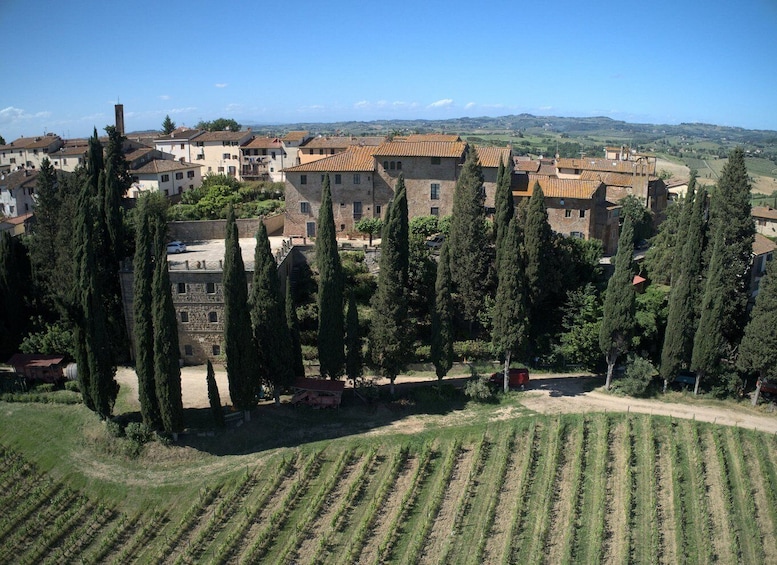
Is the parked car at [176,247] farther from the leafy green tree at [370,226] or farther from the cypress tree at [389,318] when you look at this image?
the cypress tree at [389,318]

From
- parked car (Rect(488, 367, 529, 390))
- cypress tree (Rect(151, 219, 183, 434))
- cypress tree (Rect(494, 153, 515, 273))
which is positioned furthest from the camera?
cypress tree (Rect(494, 153, 515, 273))

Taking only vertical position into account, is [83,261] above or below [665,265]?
above

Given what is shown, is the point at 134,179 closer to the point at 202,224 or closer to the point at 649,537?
the point at 202,224

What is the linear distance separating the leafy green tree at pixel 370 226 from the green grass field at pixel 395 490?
16945 millimetres

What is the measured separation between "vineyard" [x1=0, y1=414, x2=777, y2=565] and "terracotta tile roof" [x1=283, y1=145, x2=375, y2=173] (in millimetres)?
25248

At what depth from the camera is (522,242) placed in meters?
41.0

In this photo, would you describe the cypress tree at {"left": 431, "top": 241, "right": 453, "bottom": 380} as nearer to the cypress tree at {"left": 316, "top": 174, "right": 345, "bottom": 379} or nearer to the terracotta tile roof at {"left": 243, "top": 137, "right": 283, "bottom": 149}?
the cypress tree at {"left": 316, "top": 174, "right": 345, "bottom": 379}

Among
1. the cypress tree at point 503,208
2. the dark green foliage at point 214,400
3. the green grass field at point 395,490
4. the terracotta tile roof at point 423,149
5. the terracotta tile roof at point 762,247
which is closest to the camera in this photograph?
the green grass field at point 395,490

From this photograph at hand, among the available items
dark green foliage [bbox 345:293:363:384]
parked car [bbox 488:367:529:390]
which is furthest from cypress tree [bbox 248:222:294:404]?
parked car [bbox 488:367:529:390]

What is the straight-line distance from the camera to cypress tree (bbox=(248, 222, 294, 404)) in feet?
107

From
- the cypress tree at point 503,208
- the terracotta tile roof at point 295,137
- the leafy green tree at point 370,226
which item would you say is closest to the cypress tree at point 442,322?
the cypress tree at point 503,208

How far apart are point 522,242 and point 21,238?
33555mm

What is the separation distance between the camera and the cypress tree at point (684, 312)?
117 feet

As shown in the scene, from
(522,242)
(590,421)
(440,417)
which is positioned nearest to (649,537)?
(590,421)
